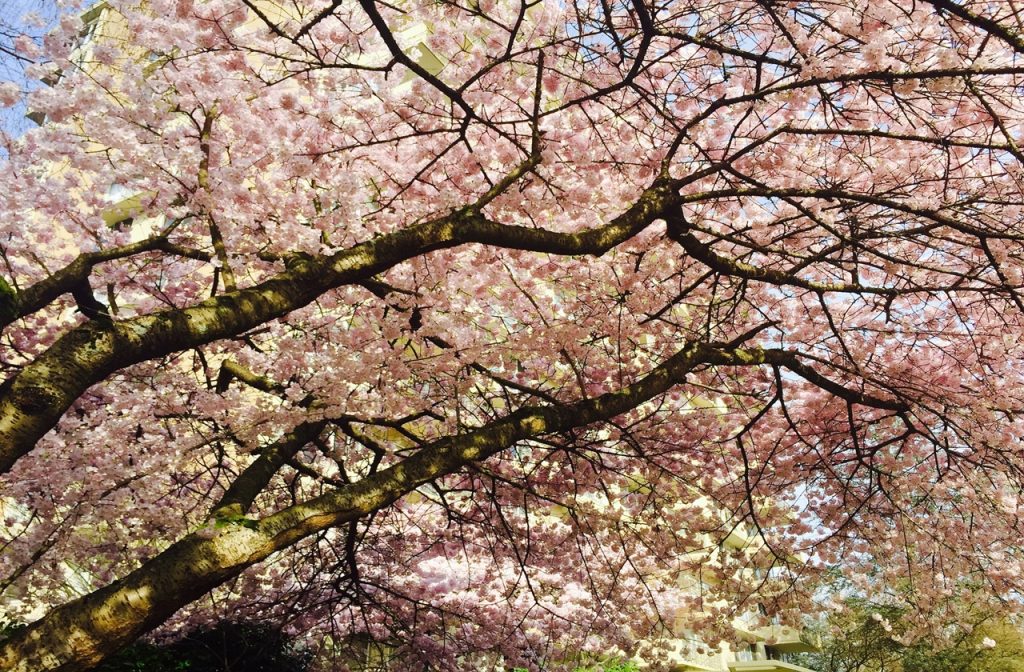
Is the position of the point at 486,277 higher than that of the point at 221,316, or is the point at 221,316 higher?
the point at 486,277

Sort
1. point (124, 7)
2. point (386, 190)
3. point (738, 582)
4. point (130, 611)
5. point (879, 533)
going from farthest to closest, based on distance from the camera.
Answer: point (738, 582) → point (879, 533) → point (386, 190) → point (124, 7) → point (130, 611)

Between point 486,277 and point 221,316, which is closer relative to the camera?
point 221,316

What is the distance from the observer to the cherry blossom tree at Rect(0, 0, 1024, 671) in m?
3.70

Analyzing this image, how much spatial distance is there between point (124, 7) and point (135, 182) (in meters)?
1.22

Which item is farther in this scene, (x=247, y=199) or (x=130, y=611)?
(x=247, y=199)

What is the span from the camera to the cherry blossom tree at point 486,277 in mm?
3703

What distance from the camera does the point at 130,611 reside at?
2631 mm

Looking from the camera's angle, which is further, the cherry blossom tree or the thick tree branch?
the cherry blossom tree

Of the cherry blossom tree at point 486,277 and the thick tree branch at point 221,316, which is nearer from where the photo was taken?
the thick tree branch at point 221,316

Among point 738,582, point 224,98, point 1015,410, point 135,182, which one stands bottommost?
point 738,582

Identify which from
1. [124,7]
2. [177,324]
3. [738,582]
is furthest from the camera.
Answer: [738,582]

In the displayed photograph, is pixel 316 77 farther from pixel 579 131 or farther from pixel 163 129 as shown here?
pixel 579 131

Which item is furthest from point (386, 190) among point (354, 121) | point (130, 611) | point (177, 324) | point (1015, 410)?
point (1015, 410)

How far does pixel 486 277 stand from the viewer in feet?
22.2
